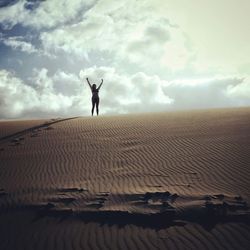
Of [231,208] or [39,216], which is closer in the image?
[231,208]

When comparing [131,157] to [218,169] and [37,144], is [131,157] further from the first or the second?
[37,144]

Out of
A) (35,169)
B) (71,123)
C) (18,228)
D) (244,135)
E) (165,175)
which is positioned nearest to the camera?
(18,228)

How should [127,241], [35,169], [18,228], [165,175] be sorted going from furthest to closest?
[35,169]
[165,175]
[18,228]
[127,241]

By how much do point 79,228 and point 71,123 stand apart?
43.7 feet

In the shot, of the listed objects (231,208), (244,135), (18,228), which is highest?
(244,135)

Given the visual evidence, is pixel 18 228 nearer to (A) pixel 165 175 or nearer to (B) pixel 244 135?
(A) pixel 165 175

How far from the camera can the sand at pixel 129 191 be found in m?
7.12

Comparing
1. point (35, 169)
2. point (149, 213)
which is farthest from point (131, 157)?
point (149, 213)

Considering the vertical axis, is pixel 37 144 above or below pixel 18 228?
above

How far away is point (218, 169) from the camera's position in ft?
34.0

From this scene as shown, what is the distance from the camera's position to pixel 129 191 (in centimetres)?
923

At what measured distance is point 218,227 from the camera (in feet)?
23.2

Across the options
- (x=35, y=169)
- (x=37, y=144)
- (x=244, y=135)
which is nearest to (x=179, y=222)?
(x=35, y=169)

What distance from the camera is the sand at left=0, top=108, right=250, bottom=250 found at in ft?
23.4
